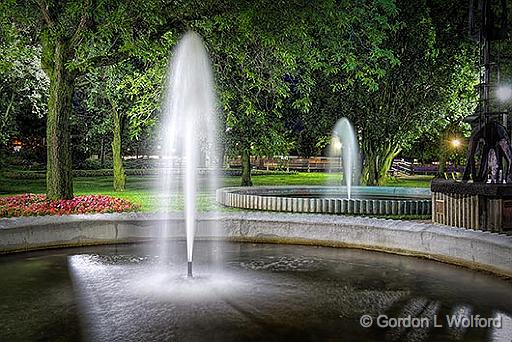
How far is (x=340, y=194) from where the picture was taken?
2148cm

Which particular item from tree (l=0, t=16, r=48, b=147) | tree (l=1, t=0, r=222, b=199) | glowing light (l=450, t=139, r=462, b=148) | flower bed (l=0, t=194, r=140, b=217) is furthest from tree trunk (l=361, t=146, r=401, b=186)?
glowing light (l=450, t=139, r=462, b=148)

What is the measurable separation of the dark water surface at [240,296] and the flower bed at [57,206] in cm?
421

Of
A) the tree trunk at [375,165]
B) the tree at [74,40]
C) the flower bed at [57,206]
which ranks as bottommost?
the flower bed at [57,206]

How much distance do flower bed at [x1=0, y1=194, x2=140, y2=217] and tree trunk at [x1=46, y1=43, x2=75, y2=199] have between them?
507mm

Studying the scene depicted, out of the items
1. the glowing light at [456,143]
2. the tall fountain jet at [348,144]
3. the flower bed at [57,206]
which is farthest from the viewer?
the glowing light at [456,143]

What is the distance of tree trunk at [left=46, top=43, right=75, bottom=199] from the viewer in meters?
15.4

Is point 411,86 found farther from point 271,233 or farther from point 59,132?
point 271,233

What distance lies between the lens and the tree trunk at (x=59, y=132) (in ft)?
50.5

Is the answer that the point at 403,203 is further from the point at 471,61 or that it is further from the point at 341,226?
the point at 471,61

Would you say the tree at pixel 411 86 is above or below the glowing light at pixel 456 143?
above

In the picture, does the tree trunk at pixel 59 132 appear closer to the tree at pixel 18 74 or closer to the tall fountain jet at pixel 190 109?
the tree at pixel 18 74

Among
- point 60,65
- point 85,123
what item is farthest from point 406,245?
point 85,123

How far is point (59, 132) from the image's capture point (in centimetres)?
1553

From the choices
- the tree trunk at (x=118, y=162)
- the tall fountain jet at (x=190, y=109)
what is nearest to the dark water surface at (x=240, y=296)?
the tall fountain jet at (x=190, y=109)
